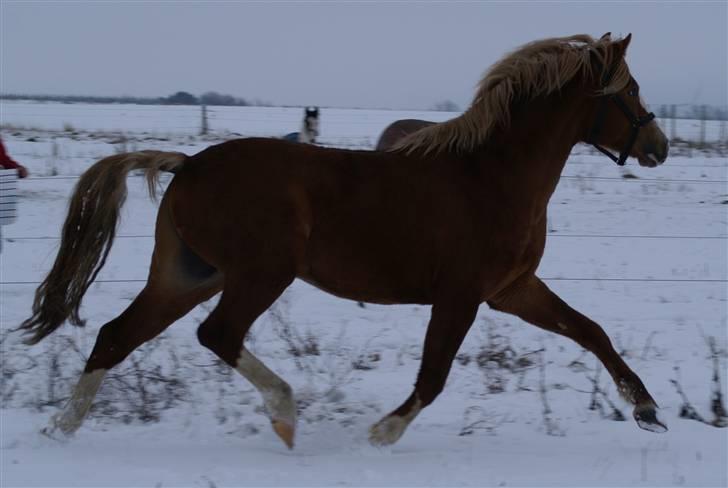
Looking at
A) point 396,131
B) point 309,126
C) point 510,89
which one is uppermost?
point 510,89

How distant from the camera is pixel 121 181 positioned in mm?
4074

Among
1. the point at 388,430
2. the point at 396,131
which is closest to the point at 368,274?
the point at 388,430

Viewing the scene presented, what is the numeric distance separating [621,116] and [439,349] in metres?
1.47

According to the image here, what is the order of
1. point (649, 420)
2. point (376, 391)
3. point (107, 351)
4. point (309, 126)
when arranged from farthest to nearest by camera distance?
point (309, 126) < point (376, 391) < point (649, 420) < point (107, 351)

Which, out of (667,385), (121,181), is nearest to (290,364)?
(121,181)

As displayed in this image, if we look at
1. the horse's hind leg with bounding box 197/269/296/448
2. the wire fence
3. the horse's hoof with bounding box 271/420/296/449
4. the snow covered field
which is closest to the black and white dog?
the snow covered field

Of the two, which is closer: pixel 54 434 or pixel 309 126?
pixel 54 434

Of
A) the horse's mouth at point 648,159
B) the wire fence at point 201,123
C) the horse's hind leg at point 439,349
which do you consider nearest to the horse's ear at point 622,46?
the horse's mouth at point 648,159

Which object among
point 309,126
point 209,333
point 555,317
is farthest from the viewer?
point 309,126

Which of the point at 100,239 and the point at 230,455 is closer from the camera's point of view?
the point at 230,455

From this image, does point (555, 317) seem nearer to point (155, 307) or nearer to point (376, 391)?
point (376, 391)

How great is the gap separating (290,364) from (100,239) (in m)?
1.52

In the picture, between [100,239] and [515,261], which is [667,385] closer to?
[515,261]

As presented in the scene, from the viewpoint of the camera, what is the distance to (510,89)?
4176mm
